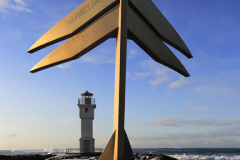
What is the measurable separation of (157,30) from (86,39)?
2236 mm

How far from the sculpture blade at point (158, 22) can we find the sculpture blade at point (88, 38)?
2.51 ft

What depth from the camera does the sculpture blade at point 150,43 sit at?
6613 millimetres

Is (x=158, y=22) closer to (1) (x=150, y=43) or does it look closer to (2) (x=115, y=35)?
(1) (x=150, y=43)

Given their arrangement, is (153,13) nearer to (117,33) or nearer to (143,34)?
(143,34)

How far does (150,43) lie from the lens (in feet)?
22.9

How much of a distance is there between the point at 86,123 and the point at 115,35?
62.7 ft

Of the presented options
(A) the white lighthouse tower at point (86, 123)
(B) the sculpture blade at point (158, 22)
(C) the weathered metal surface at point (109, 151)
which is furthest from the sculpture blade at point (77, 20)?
(A) the white lighthouse tower at point (86, 123)

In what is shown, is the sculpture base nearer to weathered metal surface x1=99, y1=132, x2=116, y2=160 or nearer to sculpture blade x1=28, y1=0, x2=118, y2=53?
weathered metal surface x1=99, y1=132, x2=116, y2=160

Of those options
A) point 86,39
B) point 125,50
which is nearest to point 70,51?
point 86,39

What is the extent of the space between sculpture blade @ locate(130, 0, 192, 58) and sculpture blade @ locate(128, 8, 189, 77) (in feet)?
0.48

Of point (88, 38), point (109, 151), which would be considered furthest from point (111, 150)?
point (88, 38)

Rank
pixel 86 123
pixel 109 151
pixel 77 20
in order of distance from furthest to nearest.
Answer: pixel 86 123 < pixel 77 20 < pixel 109 151

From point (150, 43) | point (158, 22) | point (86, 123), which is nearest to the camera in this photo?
point (150, 43)

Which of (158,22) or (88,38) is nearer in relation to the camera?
(88,38)
